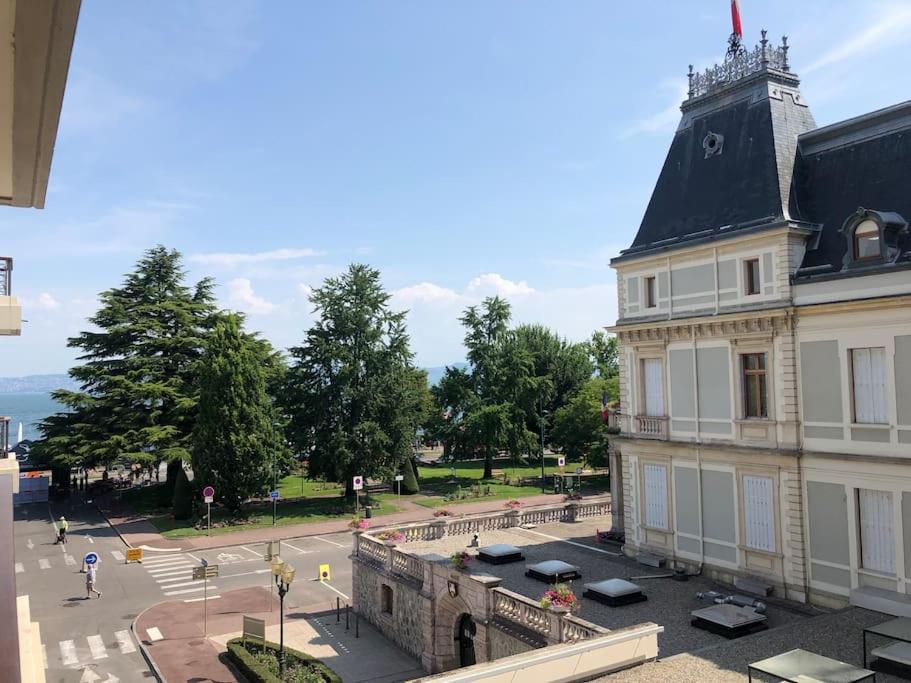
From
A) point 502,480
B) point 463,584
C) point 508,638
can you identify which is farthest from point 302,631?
point 502,480

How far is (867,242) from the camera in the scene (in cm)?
2166

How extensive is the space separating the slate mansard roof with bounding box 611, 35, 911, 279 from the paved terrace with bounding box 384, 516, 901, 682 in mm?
10612

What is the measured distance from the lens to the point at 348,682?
23.8 m

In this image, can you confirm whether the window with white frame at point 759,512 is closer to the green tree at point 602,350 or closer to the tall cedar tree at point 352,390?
the tall cedar tree at point 352,390

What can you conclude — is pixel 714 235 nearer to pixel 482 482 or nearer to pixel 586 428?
pixel 586 428

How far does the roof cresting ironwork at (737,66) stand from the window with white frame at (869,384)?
1207 centimetres

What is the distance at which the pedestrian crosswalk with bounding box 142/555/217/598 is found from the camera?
33.9 m

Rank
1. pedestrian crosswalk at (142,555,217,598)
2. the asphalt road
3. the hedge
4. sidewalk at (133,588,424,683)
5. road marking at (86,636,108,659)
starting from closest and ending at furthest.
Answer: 1. the hedge
2. sidewalk at (133,588,424,683)
3. the asphalt road
4. road marking at (86,636,108,659)
5. pedestrian crosswalk at (142,555,217,598)

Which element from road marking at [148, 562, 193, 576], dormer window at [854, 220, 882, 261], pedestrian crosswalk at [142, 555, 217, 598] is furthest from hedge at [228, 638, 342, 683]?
dormer window at [854, 220, 882, 261]

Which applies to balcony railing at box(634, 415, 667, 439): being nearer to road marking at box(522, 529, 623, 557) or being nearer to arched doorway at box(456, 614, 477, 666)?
road marking at box(522, 529, 623, 557)

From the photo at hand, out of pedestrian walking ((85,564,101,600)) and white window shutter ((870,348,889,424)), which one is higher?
white window shutter ((870,348,889,424))

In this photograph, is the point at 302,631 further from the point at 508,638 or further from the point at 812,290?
the point at 812,290

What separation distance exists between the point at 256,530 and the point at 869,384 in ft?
127

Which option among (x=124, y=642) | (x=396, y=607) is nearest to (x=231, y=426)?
(x=124, y=642)
